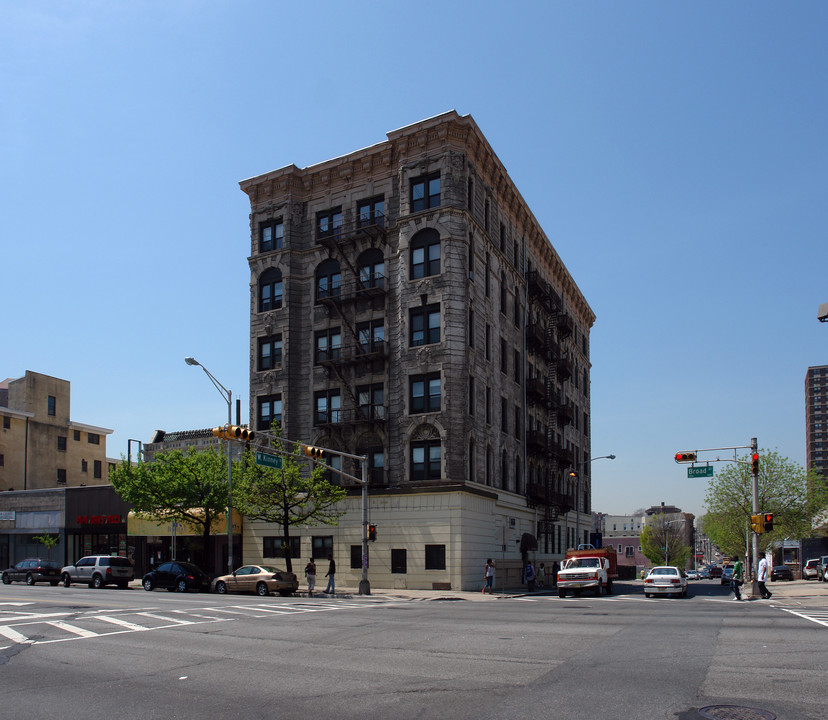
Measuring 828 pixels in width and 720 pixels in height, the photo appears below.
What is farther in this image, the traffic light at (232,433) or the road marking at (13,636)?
the traffic light at (232,433)

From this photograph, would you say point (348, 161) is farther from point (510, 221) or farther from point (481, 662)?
point (481, 662)

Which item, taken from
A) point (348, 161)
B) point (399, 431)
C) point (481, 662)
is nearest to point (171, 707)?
point (481, 662)

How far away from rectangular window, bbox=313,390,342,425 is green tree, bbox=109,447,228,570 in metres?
6.30

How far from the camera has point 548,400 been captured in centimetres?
5822

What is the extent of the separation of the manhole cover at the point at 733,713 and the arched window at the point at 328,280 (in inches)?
1567

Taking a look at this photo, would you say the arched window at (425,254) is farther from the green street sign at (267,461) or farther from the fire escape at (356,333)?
the green street sign at (267,461)

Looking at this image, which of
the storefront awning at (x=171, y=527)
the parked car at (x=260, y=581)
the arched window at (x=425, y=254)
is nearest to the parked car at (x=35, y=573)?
the storefront awning at (x=171, y=527)

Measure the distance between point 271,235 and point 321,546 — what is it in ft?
67.2

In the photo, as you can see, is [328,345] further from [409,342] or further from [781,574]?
[781,574]

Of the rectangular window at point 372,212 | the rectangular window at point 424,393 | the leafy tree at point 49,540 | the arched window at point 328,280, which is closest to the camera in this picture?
the rectangular window at point 424,393

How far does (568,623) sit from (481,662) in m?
8.33

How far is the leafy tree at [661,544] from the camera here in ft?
449

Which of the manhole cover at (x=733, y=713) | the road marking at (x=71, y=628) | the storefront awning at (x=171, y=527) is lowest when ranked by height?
the storefront awning at (x=171, y=527)

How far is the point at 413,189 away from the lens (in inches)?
1783
